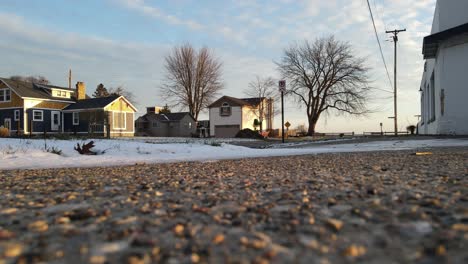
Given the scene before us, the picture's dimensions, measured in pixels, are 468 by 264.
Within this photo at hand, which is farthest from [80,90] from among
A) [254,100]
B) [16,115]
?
[254,100]

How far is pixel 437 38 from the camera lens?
18000mm

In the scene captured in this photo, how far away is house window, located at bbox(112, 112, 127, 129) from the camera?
124 ft

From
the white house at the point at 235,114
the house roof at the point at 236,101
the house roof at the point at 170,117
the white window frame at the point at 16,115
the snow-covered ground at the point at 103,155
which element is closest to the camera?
the snow-covered ground at the point at 103,155

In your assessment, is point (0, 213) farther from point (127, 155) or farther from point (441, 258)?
point (127, 155)

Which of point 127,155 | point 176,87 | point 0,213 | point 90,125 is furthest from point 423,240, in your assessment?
point 176,87

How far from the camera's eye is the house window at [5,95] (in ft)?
116

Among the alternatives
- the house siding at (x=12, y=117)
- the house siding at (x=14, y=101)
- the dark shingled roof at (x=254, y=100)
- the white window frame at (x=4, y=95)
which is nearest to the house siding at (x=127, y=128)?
the house siding at (x=12, y=117)

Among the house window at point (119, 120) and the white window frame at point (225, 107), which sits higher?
the white window frame at point (225, 107)

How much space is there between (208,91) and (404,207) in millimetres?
48869

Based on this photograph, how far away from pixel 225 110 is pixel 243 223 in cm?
4853

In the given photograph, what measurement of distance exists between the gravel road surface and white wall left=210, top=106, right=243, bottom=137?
46.1 meters

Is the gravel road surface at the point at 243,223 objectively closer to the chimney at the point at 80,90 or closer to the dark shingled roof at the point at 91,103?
the dark shingled roof at the point at 91,103

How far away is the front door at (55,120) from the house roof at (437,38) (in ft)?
112

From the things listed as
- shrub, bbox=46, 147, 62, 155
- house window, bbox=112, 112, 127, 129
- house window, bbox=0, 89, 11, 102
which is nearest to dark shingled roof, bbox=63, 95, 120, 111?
house window, bbox=112, 112, 127, 129
